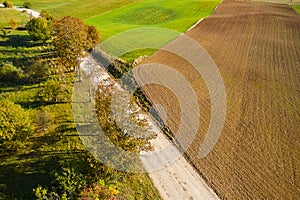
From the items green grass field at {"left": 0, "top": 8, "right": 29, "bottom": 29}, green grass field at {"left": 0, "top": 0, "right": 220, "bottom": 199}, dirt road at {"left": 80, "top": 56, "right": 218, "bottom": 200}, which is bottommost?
dirt road at {"left": 80, "top": 56, "right": 218, "bottom": 200}

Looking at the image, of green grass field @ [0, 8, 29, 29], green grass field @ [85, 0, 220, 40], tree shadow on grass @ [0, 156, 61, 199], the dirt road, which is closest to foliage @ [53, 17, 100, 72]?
the dirt road

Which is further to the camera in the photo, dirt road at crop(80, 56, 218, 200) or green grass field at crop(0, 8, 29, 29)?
green grass field at crop(0, 8, 29, 29)

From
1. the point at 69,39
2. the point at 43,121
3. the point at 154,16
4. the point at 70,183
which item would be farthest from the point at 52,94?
the point at 154,16

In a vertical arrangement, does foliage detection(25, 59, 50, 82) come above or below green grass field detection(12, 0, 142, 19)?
below

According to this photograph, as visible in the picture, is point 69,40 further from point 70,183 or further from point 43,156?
point 70,183

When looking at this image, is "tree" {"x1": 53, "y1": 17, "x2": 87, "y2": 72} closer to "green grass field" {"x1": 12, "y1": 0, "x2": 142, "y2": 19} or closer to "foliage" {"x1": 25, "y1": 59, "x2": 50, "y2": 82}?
"foliage" {"x1": 25, "y1": 59, "x2": 50, "y2": 82}

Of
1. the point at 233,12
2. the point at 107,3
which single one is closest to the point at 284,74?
the point at 233,12

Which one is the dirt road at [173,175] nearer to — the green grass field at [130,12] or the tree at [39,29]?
the tree at [39,29]

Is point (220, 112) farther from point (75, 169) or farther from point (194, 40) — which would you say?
point (194, 40)
